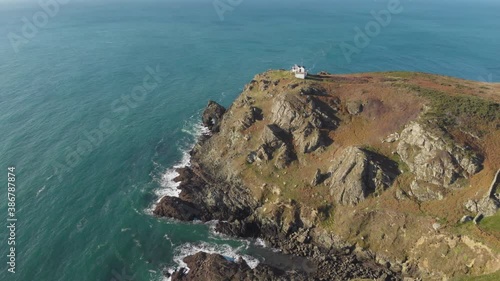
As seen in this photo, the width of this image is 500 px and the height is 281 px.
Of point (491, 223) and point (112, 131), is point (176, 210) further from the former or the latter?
point (491, 223)

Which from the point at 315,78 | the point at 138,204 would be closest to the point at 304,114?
the point at 315,78

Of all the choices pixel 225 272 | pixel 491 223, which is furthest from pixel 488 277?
pixel 225 272

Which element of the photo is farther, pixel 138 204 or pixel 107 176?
pixel 107 176

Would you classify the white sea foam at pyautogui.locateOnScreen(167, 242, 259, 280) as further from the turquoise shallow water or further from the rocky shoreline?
the rocky shoreline

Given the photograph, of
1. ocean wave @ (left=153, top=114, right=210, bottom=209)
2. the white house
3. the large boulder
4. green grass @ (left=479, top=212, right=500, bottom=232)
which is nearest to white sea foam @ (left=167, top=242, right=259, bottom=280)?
ocean wave @ (left=153, top=114, right=210, bottom=209)

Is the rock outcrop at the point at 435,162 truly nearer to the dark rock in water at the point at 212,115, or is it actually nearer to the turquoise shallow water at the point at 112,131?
the turquoise shallow water at the point at 112,131

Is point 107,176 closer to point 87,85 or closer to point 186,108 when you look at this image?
point 186,108
